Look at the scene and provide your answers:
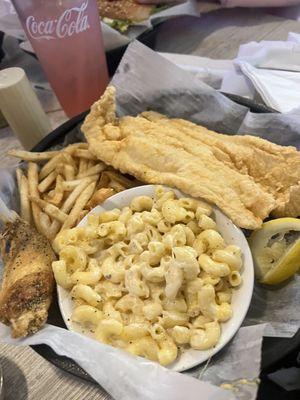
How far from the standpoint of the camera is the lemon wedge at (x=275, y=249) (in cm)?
93

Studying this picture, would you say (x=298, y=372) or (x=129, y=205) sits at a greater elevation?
(x=129, y=205)

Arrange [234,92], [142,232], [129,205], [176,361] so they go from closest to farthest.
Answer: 1. [176,361]
2. [142,232]
3. [129,205]
4. [234,92]

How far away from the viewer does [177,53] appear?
1.80 metres

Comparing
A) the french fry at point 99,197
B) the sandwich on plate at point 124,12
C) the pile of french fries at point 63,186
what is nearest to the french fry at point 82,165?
the pile of french fries at point 63,186

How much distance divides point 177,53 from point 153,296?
1.21 metres

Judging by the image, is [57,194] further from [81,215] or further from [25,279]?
[25,279]

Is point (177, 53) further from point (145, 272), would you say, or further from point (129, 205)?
point (145, 272)

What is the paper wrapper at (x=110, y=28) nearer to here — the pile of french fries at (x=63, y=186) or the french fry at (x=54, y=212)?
the pile of french fries at (x=63, y=186)

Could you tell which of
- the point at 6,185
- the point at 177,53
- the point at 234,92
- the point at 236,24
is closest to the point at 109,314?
the point at 6,185

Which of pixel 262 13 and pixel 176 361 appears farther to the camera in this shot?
pixel 262 13

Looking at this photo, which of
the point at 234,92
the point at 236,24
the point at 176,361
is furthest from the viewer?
the point at 236,24

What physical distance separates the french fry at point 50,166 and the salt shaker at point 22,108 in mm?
225

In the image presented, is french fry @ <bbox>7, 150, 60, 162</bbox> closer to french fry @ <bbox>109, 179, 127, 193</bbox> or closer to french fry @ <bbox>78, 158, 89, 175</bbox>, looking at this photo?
french fry @ <bbox>78, 158, 89, 175</bbox>

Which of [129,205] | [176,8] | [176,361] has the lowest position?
[176,361]
